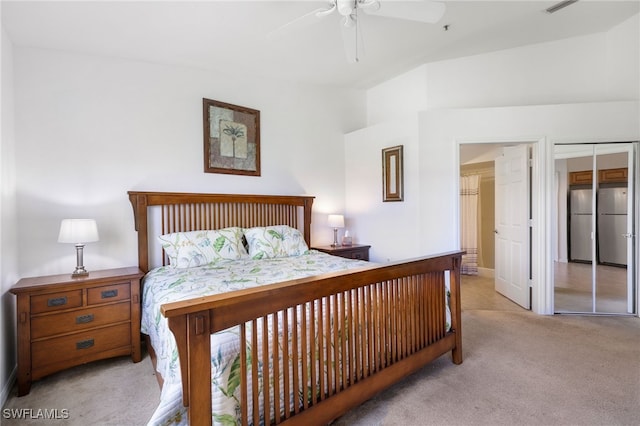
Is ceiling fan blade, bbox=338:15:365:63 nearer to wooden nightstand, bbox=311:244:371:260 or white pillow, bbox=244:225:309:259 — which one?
white pillow, bbox=244:225:309:259

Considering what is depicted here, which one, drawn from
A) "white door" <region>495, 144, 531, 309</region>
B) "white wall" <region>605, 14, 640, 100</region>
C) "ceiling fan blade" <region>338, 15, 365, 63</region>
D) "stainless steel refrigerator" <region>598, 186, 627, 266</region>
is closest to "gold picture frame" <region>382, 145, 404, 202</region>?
"white door" <region>495, 144, 531, 309</region>

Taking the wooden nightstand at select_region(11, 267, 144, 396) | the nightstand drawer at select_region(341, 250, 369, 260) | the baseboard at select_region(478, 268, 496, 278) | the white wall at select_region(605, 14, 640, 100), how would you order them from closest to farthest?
the wooden nightstand at select_region(11, 267, 144, 396), the white wall at select_region(605, 14, 640, 100), the nightstand drawer at select_region(341, 250, 369, 260), the baseboard at select_region(478, 268, 496, 278)

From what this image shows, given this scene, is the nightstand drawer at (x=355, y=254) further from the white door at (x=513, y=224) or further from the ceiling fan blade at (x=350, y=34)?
the ceiling fan blade at (x=350, y=34)

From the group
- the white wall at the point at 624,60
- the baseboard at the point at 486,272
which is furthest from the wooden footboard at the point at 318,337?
the baseboard at the point at 486,272

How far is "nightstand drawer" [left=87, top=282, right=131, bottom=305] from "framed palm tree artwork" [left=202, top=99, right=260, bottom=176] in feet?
4.87

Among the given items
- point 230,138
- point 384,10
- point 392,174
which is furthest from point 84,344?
point 392,174

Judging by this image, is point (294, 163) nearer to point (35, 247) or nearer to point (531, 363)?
point (35, 247)

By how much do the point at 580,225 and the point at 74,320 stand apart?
17.0ft

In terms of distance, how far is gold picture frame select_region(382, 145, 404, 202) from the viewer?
3861mm

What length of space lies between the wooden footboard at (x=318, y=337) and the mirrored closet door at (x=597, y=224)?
242cm

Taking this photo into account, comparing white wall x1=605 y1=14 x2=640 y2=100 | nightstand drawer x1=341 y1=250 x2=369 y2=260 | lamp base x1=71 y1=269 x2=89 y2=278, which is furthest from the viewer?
nightstand drawer x1=341 y1=250 x2=369 y2=260

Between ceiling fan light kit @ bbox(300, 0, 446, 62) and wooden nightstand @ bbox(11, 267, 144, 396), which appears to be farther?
wooden nightstand @ bbox(11, 267, 144, 396)

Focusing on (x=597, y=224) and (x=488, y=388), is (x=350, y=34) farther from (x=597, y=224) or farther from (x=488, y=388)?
(x=597, y=224)

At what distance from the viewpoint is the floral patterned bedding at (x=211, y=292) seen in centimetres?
123
